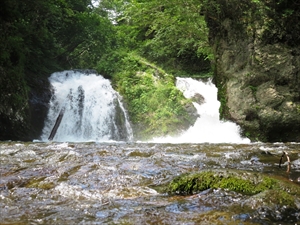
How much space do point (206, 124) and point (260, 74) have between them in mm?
4213

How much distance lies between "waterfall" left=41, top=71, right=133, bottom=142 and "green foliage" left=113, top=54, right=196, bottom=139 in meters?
0.61

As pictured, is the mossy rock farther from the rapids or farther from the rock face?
the rock face

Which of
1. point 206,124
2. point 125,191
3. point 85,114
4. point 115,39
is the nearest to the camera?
point 125,191

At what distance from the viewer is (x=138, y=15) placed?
14.8 meters

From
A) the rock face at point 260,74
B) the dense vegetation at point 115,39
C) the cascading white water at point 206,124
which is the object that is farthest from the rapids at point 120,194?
the dense vegetation at point 115,39

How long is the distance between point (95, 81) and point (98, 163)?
1219 centimetres

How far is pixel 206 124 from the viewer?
47.2 ft

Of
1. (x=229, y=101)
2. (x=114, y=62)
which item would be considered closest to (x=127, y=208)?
(x=229, y=101)

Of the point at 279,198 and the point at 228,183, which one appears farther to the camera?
the point at 228,183

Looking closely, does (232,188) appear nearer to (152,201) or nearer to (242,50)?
(152,201)

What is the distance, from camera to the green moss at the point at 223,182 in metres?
3.50

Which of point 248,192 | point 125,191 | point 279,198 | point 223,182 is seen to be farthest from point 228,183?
point 125,191

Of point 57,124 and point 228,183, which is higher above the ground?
point 57,124

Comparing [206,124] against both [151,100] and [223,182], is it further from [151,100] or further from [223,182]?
[223,182]
